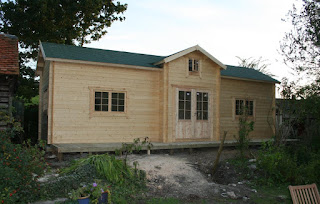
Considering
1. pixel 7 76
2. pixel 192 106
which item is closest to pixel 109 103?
pixel 192 106

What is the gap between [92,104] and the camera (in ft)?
36.4

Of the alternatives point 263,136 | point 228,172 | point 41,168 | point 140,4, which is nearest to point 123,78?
point 140,4

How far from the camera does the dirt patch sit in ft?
23.8

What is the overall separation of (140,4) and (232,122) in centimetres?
696

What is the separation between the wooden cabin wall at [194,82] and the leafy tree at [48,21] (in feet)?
31.5

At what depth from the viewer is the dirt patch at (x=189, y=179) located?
7250mm

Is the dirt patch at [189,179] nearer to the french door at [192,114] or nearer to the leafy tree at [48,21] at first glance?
the french door at [192,114]

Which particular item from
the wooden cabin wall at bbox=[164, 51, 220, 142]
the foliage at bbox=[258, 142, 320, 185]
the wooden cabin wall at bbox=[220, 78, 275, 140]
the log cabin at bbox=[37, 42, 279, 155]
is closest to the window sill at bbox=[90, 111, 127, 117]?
the log cabin at bbox=[37, 42, 279, 155]

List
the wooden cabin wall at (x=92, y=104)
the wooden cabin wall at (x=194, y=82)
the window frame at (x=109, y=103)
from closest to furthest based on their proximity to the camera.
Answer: the wooden cabin wall at (x=92, y=104) < the window frame at (x=109, y=103) < the wooden cabin wall at (x=194, y=82)

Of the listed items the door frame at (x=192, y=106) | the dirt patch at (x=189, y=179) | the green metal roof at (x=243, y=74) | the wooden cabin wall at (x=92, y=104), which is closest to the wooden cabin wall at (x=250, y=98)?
the green metal roof at (x=243, y=74)

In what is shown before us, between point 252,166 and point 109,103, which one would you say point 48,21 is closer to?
point 109,103

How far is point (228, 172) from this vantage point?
9.45 m

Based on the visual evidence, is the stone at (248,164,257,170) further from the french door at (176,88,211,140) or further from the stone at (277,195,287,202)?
the french door at (176,88,211,140)

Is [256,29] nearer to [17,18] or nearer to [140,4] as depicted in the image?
[140,4]
